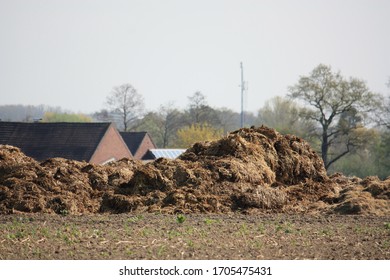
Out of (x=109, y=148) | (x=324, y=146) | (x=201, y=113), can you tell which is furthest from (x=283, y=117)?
(x=109, y=148)

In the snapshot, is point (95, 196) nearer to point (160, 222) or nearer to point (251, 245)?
point (160, 222)

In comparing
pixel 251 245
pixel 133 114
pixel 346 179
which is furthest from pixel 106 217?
pixel 133 114

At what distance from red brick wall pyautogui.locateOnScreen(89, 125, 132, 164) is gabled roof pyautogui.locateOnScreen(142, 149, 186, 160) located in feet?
14.9

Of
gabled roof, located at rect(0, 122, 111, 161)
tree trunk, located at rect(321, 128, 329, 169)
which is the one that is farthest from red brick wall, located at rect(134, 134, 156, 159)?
tree trunk, located at rect(321, 128, 329, 169)

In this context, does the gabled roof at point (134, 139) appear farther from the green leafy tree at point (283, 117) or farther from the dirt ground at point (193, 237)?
the dirt ground at point (193, 237)

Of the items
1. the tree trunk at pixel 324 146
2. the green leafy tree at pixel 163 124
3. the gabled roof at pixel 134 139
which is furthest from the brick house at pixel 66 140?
the green leafy tree at pixel 163 124

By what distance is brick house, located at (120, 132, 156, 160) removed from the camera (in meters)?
81.1

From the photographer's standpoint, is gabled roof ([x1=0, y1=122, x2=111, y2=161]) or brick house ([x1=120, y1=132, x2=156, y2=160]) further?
brick house ([x1=120, y1=132, x2=156, y2=160])

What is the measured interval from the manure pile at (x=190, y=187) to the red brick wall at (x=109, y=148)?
41.0 meters

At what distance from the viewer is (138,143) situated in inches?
3216

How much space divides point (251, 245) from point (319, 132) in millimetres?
58794

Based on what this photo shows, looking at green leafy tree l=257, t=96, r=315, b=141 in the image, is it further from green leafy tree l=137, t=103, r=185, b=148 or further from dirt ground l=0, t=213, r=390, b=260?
dirt ground l=0, t=213, r=390, b=260

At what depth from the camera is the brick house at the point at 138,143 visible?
266 ft

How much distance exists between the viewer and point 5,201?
1980cm
